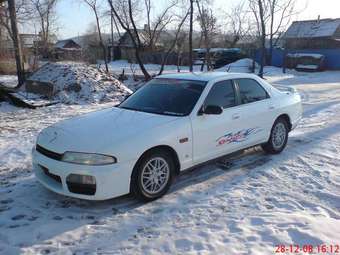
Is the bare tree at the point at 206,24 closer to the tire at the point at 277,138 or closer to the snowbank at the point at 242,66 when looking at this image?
the snowbank at the point at 242,66

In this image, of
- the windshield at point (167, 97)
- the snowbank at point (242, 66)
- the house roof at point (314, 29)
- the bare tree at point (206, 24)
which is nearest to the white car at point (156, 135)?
the windshield at point (167, 97)

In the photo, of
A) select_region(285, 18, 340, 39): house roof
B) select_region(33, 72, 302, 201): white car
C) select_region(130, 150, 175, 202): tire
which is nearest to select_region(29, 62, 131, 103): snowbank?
select_region(33, 72, 302, 201): white car

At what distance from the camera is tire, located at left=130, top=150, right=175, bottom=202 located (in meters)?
4.46

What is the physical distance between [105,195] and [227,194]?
159cm

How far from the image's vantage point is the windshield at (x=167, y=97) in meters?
5.19

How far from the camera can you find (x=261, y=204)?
461 centimetres

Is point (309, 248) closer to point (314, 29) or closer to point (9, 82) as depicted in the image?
point (9, 82)

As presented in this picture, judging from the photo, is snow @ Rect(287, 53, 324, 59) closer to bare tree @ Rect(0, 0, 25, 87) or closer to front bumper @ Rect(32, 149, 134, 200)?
bare tree @ Rect(0, 0, 25, 87)

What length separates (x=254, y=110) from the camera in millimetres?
5992

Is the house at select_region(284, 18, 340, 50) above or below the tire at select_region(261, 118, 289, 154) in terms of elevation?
above

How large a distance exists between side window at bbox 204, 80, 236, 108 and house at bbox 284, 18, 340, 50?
37.2 meters

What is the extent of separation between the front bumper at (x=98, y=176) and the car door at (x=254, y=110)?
2.22 meters

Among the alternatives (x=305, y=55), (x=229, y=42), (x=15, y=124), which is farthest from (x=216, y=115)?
(x=229, y=42)

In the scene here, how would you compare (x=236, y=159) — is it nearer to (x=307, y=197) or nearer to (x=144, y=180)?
(x=307, y=197)
